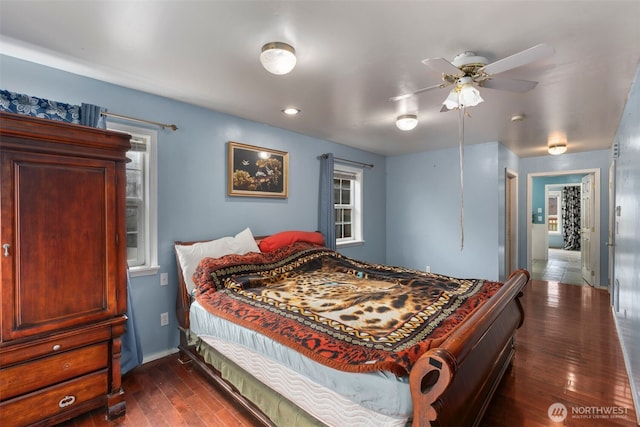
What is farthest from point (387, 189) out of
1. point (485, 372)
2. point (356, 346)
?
point (356, 346)

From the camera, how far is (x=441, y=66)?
68.5 inches

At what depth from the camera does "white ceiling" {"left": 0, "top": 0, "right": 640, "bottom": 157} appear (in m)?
1.56

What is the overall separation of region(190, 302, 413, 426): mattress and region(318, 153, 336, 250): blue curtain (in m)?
2.33

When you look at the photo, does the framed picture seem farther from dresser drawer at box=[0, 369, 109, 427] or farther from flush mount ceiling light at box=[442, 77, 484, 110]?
flush mount ceiling light at box=[442, 77, 484, 110]

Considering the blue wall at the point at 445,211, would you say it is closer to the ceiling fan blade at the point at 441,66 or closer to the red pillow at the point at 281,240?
the red pillow at the point at 281,240

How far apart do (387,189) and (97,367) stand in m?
4.98

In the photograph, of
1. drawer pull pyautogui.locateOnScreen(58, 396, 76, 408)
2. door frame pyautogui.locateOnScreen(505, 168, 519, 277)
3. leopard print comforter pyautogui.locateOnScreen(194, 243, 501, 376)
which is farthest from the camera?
door frame pyautogui.locateOnScreen(505, 168, 519, 277)

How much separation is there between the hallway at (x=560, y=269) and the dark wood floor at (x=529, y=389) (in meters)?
2.78

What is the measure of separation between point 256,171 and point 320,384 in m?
2.58

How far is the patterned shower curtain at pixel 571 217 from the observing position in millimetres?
9430

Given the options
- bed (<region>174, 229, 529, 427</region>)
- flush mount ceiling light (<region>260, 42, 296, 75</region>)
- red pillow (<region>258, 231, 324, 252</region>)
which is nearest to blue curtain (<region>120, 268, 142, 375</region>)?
bed (<region>174, 229, 529, 427</region>)

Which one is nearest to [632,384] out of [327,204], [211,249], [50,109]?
[327,204]

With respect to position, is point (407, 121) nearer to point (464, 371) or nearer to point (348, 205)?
point (348, 205)

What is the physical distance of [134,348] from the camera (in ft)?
7.91
